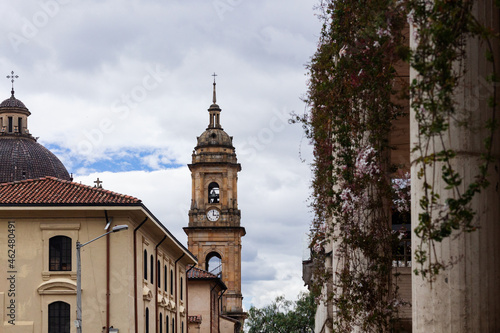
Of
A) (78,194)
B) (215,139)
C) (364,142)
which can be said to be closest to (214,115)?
(215,139)

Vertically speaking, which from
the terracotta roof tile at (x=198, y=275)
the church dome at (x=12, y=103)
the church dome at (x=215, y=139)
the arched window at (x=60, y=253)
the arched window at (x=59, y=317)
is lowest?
the arched window at (x=59, y=317)

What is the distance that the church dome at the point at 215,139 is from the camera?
8944 cm

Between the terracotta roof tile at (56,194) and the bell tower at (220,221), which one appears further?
the bell tower at (220,221)

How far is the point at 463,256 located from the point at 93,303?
28.4m

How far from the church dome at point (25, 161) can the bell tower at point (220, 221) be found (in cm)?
1290

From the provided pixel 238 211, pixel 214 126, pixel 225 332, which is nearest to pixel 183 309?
pixel 225 332

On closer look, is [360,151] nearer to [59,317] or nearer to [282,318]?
[59,317]

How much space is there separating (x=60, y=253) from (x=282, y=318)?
2172 inches

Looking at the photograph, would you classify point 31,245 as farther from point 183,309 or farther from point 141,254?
point 183,309

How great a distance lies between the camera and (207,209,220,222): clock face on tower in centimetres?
8725

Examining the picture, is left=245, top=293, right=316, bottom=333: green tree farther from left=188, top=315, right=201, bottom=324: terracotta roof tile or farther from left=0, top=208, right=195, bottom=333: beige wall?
left=0, top=208, right=195, bottom=333: beige wall

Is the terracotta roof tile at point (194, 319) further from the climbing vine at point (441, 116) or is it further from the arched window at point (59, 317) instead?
the climbing vine at point (441, 116)

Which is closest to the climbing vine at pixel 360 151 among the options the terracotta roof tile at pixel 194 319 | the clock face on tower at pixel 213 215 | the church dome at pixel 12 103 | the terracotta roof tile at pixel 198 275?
the terracotta roof tile at pixel 194 319

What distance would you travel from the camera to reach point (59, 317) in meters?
34.8
